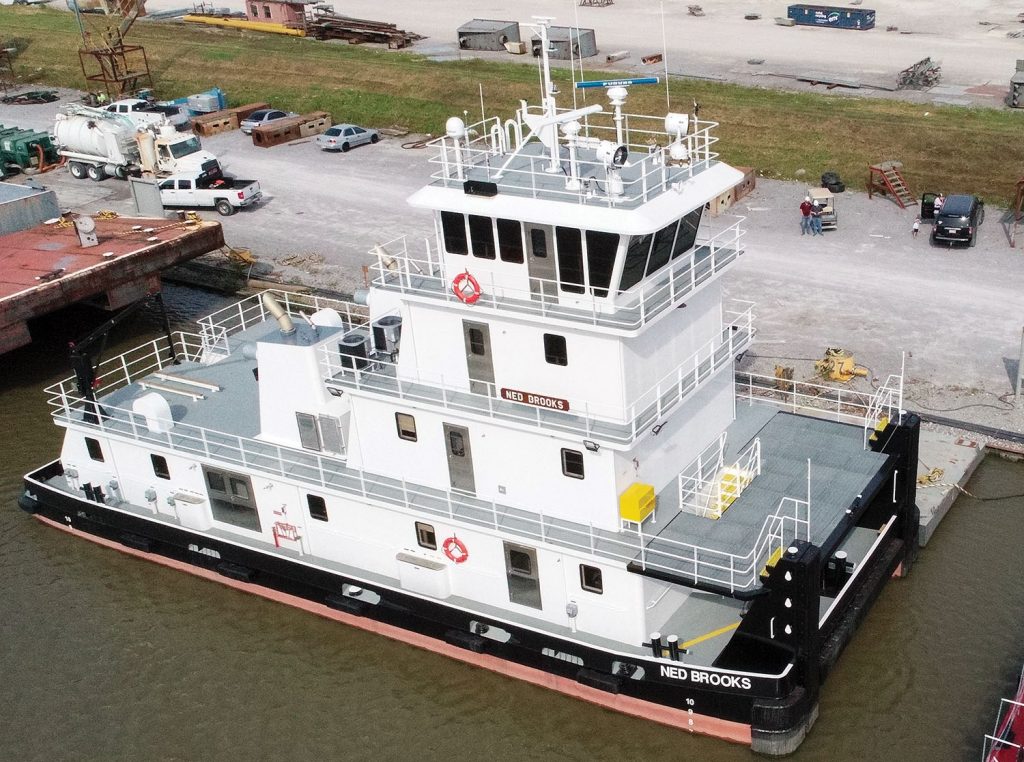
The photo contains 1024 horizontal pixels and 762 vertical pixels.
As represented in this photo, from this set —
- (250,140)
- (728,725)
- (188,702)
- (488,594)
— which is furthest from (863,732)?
(250,140)

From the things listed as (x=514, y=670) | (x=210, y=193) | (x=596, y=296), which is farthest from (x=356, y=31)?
(x=514, y=670)

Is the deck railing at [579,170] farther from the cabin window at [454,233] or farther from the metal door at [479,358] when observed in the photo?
the metal door at [479,358]

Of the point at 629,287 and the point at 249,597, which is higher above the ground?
the point at 629,287

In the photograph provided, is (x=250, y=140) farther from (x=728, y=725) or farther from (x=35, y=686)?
(x=728, y=725)

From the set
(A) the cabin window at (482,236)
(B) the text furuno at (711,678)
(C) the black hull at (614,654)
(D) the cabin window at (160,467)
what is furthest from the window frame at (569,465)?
(D) the cabin window at (160,467)

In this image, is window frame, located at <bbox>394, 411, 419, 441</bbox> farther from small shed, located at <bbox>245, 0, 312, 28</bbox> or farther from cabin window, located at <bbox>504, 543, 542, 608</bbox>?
small shed, located at <bbox>245, 0, 312, 28</bbox>
